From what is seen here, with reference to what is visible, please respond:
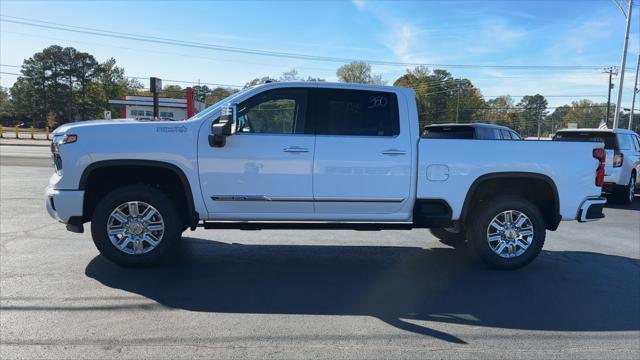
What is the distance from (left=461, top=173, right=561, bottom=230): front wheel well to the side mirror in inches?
114

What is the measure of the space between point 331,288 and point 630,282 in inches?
141

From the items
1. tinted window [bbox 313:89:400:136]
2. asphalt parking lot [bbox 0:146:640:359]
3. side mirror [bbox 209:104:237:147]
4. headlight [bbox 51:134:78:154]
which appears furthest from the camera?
tinted window [bbox 313:89:400:136]

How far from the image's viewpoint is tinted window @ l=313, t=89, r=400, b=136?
549 centimetres

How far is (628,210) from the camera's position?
11.4 meters

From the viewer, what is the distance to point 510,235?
5797 millimetres

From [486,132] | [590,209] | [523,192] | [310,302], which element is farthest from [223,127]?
[486,132]

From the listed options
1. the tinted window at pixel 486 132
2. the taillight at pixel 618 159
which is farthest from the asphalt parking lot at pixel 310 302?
the tinted window at pixel 486 132

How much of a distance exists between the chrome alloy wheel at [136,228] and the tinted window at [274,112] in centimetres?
142

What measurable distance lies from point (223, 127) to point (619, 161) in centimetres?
1108

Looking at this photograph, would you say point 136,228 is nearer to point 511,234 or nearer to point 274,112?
point 274,112

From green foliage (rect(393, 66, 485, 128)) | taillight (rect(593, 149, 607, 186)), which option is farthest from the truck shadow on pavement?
green foliage (rect(393, 66, 485, 128))

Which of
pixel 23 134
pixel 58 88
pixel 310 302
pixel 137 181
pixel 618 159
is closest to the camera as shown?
pixel 310 302

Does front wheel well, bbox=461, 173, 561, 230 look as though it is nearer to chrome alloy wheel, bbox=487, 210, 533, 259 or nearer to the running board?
chrome alloy wheel, bbox=487, 210, 533, 259

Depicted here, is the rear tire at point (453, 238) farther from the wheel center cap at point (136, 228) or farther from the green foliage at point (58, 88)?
the green foliage at point (58, 88)
